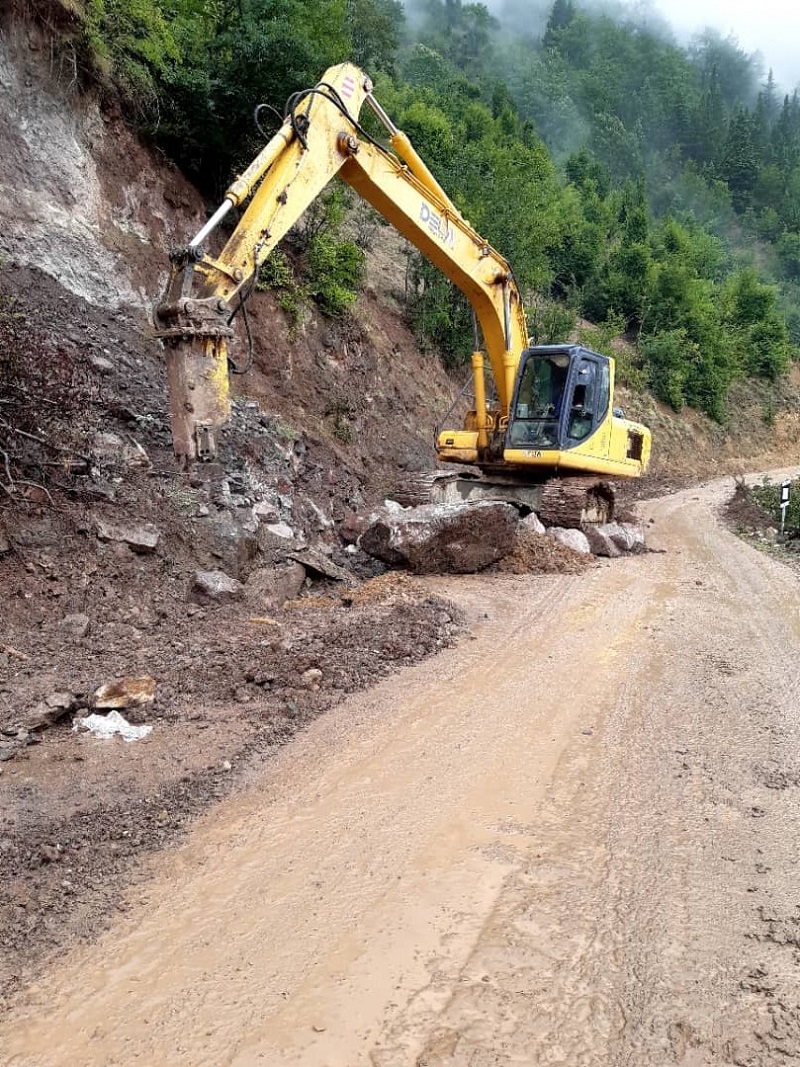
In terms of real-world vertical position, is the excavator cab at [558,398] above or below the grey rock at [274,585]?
above

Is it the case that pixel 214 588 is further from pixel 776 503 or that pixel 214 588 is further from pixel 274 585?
pixel 776 503

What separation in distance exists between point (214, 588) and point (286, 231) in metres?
3.66

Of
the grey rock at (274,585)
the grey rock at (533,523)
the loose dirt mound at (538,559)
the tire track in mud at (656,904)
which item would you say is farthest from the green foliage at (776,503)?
the grey rock at (274,585)

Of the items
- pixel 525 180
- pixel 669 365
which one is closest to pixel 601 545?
pixel 525 180

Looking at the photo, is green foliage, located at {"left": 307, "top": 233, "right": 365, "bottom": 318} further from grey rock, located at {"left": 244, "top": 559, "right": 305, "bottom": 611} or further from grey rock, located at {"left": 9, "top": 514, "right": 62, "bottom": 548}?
grey rock, located at {"left": 9, "top": 514, "right": 62, "bottom": 548}

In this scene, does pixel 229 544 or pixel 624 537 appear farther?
pixel 624 537

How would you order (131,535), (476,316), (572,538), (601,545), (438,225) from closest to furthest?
(131,535) → (438,225) → (572,538) → (601,545) → (476,316)

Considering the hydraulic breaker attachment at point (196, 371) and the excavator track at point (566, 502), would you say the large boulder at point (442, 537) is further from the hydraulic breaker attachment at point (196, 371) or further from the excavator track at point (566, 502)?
the hydraulic breaker attachment at point (196, 371)

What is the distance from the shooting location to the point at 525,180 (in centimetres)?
2147

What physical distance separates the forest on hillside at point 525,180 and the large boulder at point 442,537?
260 inches

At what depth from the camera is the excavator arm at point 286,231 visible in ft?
21.4

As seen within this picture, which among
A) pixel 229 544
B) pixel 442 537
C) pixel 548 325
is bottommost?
pixel 229 544

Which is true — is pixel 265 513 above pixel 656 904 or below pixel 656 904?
above

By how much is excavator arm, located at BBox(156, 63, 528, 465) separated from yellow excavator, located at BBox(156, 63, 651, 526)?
0.01 meters
